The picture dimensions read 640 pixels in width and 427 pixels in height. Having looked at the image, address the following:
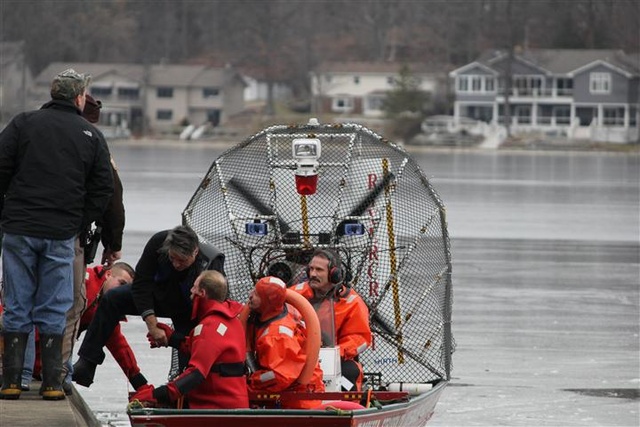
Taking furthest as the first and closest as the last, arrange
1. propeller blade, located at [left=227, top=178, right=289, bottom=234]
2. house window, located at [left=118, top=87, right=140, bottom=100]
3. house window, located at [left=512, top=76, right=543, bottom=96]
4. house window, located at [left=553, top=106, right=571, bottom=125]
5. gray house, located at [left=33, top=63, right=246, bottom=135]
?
house window, located at [left=118, top=87, right=140, bottom=100] → gray house, located at [left=33, top=63, right=246, bottom=135] → house window, located at [left=512, top=76, right=543, bottom=96] → house window, located at [left=553, top=106, right=571, bottom=125] → propeller blade, located at [left=227, top=178, right=289, bottom=234]

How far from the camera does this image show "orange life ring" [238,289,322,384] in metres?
8.53

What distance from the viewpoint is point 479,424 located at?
10867mm

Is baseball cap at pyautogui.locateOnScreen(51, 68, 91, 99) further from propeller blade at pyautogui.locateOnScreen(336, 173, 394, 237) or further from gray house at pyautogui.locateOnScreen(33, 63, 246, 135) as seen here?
gray house at pyautogui.locateOnScreen(33, 63, 246, 135)

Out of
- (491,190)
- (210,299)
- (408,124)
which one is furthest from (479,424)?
(408,124)

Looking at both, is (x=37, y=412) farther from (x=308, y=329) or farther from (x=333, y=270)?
(x=333, y=270)

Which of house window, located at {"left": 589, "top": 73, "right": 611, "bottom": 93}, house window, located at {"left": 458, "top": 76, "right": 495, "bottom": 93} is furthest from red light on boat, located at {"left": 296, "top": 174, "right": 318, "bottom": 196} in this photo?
house window, located at {"left": 458, "top": 76, "right": 495, "bottom": 93}

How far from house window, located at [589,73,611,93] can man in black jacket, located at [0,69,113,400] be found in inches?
3980

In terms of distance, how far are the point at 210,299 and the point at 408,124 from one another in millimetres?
97692

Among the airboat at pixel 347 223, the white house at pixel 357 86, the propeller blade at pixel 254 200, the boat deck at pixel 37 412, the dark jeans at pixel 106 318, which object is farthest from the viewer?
the white house at pixel 357 86

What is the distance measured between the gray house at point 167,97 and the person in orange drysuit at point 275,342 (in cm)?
10567

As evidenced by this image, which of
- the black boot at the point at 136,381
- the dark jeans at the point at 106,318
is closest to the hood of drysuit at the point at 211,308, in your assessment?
the dark jeans at the point at 106,318

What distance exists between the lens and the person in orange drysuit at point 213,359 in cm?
802

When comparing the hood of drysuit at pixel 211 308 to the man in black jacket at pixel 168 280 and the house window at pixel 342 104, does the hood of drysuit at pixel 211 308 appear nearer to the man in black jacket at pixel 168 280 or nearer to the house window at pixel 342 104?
the man in black jacket at pixel 168 280

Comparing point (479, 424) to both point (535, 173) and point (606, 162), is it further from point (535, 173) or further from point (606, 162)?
point (606, 162)
